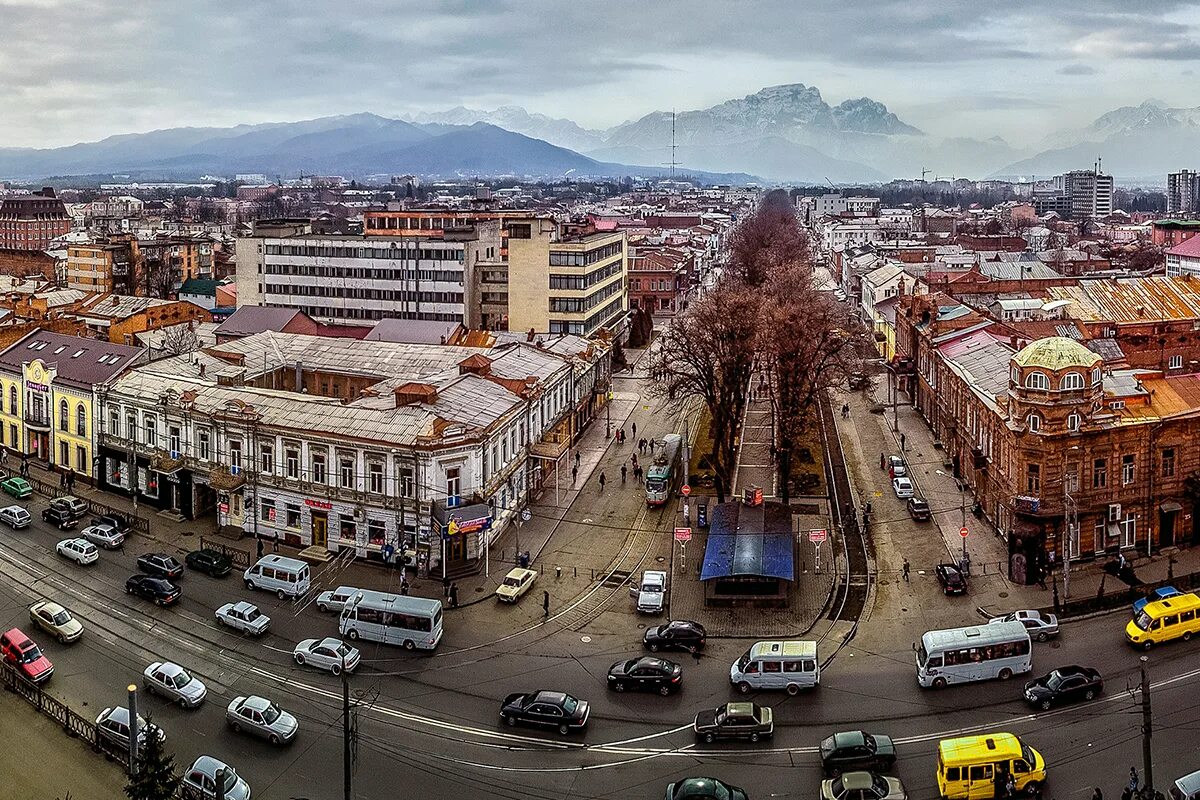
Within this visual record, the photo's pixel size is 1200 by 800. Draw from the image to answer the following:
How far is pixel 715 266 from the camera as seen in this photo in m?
198

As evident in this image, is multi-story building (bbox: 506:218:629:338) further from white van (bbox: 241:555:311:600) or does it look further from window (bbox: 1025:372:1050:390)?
window (bbox: 1025:372:1050:390)

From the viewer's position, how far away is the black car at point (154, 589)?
4384 cm

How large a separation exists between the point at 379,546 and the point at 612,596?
36.2 feet

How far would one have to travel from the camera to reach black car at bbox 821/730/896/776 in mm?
31234

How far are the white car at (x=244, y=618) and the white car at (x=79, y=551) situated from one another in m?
10.8

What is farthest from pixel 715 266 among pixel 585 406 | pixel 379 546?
pixel 379 546

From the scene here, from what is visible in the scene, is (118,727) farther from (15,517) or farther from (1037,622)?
(1037,622)

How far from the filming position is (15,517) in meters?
53.7

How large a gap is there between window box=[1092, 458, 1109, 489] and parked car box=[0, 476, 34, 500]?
2142 inches

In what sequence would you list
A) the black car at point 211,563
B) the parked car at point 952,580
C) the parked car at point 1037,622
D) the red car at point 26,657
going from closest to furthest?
the red car at point 26,657 → the parked car at point 1037,622 → the parked car at point 952,580 → the black car at point 211,563

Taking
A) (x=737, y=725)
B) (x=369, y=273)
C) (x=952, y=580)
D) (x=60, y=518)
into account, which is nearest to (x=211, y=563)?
(x=60, y=518)

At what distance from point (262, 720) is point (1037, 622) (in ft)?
91.6

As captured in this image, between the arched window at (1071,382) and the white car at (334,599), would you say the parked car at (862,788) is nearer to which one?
the white car at (334,599)

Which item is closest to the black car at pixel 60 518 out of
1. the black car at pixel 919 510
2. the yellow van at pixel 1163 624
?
the black car at pixel 919 510
